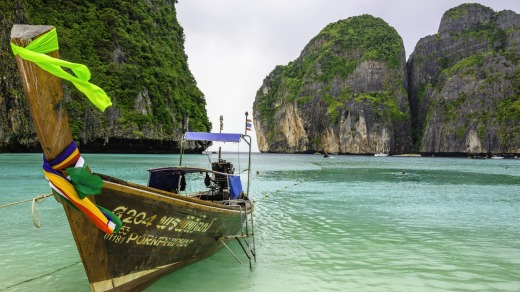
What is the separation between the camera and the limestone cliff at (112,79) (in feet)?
158

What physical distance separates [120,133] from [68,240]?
5421cm

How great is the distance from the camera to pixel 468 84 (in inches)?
4459

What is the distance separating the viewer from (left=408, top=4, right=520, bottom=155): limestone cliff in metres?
103

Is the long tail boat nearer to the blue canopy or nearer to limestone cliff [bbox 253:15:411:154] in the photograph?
the blue canopy

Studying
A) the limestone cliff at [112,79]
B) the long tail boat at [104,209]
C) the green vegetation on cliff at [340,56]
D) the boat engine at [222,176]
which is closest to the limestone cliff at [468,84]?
the green vegetation on cliff at [340,56]

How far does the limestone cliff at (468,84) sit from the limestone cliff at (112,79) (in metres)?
83.1

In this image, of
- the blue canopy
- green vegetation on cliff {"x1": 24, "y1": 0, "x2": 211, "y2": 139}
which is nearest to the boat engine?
the blue canopy

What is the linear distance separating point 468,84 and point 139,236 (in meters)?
131

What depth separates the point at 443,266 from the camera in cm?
825

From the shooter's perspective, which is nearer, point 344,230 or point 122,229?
point 122,229

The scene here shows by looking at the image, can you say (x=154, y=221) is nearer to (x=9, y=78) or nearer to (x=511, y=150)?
(x=9, y=78)

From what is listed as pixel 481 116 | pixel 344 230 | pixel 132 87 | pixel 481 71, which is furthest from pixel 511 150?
pixel 344 230

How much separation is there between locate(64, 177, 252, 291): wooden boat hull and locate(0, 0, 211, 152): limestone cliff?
5055 centimetres

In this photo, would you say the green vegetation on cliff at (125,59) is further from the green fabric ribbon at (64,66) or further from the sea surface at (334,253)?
the green fabric ribbon at (64,66)
